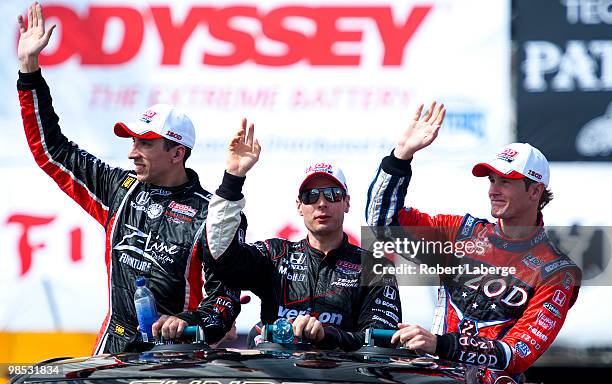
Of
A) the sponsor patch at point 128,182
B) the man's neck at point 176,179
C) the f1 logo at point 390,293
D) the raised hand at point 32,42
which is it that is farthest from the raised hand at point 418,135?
the raised hand at point 32,42

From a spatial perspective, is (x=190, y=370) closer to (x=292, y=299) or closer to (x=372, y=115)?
(x=292, y=299)

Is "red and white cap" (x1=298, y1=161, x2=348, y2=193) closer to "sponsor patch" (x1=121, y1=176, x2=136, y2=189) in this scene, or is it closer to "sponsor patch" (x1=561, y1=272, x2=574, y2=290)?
"sponsor patch" (x1=121, y1=176, x2=136, y2=189)

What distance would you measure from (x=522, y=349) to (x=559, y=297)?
363 mm

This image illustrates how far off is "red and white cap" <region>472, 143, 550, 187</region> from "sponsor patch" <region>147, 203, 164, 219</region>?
145 centimetres

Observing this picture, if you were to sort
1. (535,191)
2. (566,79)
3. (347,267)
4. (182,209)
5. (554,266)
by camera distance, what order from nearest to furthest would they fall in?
(554,266) → (347,267) → (535,191) → (182,209) → (566,79)

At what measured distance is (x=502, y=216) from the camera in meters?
5.00

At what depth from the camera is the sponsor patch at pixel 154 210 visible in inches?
203

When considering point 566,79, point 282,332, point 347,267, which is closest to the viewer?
point 282,332

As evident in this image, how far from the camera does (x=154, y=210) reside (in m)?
5.19

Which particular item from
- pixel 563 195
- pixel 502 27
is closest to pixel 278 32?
pixel 502 27

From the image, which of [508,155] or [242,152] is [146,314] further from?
[508,155]

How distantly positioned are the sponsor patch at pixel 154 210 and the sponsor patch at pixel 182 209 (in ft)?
0.15

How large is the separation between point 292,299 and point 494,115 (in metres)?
3.10

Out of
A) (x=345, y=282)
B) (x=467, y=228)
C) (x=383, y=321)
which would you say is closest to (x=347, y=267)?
(x=345, y=282)
